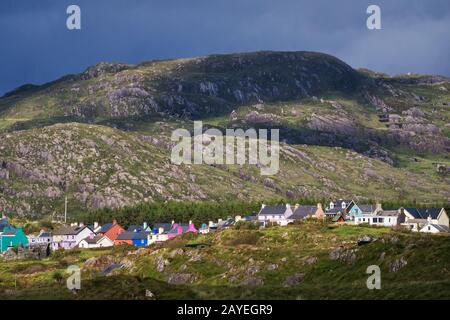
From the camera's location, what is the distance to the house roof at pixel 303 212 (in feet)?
606

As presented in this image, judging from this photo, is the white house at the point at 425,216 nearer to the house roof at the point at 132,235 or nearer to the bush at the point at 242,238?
the bush at the point at 242,238

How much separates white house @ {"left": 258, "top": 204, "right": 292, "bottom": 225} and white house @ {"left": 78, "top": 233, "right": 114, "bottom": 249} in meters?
41.8

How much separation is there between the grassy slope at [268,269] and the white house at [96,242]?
18.8 m

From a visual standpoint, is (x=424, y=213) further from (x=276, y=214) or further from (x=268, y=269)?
(x=268, y=269)

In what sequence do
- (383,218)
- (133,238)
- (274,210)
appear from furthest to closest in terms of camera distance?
(274,210)
(133,238)
(383,218)

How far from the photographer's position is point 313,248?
125 metres

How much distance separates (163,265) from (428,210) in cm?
8114

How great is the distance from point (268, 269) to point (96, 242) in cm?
8652

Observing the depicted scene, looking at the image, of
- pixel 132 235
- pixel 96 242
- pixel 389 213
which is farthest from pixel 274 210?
pixel 96 242

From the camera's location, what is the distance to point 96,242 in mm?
188750

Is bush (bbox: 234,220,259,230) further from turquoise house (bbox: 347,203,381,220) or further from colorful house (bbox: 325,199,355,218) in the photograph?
turquoise house (bbox: 347,203,381,220)

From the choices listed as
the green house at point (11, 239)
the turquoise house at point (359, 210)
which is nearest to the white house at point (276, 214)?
the turquoise house at point (359, 210)
